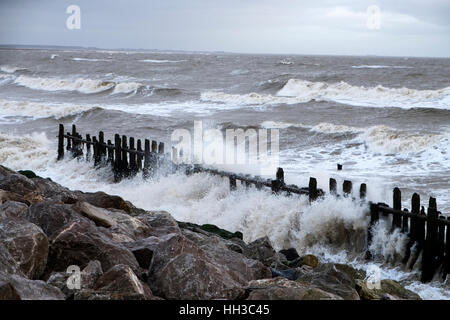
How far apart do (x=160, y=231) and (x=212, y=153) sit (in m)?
6.20

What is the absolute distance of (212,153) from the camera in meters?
13.4

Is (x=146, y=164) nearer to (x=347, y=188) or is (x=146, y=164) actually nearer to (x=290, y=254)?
(x=347, y=188)

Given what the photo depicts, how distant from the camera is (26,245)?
520 cm

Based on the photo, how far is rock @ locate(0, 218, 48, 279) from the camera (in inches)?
200

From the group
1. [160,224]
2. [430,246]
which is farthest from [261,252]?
[430,246]

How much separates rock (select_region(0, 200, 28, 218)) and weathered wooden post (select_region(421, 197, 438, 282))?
5.24 m

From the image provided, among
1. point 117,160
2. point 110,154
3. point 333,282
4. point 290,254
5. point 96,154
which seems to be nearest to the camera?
point 333,282

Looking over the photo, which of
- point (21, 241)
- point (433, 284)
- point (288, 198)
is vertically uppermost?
point (21, 241)

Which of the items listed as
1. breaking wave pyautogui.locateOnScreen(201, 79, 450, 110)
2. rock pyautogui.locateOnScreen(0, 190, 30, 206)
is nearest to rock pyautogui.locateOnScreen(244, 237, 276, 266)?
rock pyautogui.locateOnScreen(0, 190, 30, 206)

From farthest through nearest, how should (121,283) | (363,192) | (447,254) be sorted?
(363,192), (447,254), (121,283)

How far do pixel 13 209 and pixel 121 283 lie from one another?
2364 millimetres

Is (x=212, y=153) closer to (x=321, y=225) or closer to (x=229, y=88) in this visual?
(x=321, y=225)

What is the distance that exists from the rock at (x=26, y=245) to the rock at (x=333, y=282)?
97.1 inches
